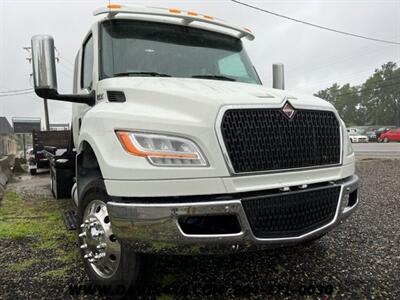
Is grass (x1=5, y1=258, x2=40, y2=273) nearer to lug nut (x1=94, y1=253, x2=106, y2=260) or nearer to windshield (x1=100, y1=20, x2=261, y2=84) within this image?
lug nut (x1=94, y1=253, x2=106, y2=260)

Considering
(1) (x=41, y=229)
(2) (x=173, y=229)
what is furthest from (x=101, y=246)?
(1) (x=41, y=229)

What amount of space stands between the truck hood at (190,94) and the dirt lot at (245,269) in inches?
52.5

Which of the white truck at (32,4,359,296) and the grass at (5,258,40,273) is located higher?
the white truck at (32,4,359,296)

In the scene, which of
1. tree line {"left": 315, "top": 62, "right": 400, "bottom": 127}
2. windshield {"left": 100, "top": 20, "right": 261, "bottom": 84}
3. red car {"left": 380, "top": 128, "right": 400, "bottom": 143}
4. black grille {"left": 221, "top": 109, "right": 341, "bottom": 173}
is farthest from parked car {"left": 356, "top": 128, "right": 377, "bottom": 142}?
black grille {"left": 221, "top": 109, "right": 341, "bottom": 173}

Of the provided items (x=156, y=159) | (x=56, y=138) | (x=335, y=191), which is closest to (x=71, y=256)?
(x=156, y=159)

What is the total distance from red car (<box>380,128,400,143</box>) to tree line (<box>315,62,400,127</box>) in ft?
110

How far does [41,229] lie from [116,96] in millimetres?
3017

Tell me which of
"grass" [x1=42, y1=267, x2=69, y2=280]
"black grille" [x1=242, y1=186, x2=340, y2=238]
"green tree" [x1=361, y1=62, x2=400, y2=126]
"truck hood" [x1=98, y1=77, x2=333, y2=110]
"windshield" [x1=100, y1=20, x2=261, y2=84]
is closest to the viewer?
"black grille" [x1=242, y1=186, x2=340, y2=238]

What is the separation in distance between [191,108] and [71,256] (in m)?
2.38

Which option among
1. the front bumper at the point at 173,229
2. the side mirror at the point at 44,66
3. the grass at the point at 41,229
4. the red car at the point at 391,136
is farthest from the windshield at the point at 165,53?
the red car at the point at 391,136

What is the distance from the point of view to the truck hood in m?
2.68

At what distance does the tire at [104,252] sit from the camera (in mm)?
2760

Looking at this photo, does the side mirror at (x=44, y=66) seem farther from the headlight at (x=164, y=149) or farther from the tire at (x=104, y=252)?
the headlight at (x=164, y=149)

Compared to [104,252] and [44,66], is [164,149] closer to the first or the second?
[104,252]
